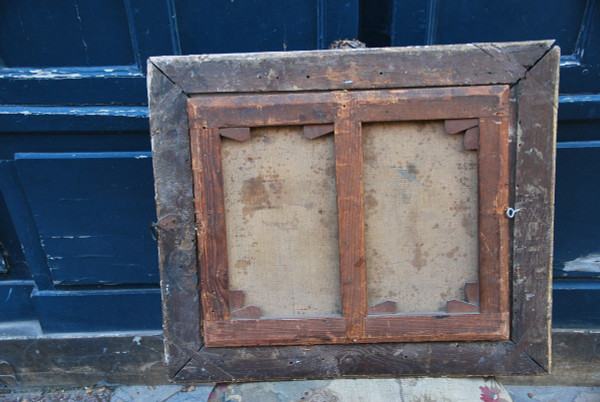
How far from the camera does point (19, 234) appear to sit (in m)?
2.06

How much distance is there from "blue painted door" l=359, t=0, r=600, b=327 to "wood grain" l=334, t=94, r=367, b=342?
72 cm

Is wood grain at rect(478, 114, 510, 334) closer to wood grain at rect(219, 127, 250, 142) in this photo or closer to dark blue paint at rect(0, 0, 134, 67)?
wood grain at rect(219, 127, 250, 142)

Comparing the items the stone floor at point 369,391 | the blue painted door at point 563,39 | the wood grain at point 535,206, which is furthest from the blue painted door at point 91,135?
the stone floor at point 369,391

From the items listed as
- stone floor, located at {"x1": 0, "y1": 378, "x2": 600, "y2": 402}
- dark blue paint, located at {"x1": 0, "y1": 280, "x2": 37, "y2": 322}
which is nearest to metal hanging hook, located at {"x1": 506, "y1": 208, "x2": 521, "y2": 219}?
stone floor, located at {"x1": 0, "y1": 378, "x2": 600, "y2": 402}

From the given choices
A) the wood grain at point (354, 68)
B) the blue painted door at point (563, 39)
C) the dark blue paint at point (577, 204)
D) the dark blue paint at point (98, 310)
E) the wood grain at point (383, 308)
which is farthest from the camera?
the dark blue paint at point (98, 310)

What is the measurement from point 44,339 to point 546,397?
8.26ft

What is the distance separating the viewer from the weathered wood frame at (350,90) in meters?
1.27

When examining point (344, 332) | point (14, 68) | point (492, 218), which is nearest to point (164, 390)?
point (344, 332)

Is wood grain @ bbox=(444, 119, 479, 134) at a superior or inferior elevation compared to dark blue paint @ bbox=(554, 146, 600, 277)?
superior

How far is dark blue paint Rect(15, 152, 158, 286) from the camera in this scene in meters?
1.93

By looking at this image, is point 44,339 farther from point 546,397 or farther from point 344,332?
point 546,397

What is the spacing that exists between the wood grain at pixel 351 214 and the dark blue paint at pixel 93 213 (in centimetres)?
102

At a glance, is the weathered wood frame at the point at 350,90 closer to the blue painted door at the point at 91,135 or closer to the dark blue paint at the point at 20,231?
the blue painted door at the point at 91,135

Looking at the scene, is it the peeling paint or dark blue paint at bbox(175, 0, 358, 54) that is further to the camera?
the peeling paint
